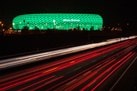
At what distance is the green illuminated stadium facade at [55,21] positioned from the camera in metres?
147

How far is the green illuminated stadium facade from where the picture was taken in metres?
147

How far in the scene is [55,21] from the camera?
5861 inches

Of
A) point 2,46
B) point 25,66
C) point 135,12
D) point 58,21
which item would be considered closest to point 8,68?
point 25,66

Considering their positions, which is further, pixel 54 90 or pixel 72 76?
pixel 72 76

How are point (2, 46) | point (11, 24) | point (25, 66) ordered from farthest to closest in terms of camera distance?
point (11, 24) → point (2, 46) → point (25, 66)

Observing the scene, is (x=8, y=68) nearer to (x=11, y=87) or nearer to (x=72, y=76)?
(x=72, y=76)

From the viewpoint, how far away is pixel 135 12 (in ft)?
505

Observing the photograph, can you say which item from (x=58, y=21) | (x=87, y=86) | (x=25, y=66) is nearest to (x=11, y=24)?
(x=58, y=21)

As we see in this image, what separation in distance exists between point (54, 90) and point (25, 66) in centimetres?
976

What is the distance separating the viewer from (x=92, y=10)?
15875 cm

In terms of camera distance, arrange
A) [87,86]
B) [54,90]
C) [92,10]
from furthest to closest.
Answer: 1. [92,10]
2. [87,86]
3. [54,90]

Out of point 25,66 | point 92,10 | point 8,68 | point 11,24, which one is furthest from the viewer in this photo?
point 92,10

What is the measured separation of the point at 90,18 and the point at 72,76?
13826 cm

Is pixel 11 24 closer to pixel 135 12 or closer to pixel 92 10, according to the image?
pixel 92 10
